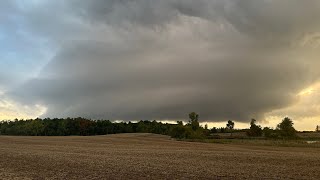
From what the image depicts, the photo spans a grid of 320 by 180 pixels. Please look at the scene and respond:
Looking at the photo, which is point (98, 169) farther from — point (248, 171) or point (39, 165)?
point (248, 171)

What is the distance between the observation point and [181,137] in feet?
517

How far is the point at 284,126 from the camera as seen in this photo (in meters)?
144

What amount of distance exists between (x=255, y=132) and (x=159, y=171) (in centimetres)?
16047

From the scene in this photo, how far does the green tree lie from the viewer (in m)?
142

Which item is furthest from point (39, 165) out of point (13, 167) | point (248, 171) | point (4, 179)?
point (248, 171)

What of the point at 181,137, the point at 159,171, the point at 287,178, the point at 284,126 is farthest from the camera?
the point at 181,137

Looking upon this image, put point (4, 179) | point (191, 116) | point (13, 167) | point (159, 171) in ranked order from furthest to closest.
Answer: point (191, 116), point (13, 167), point (159, 171), point (4, 179)

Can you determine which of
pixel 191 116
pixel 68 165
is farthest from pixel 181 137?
pixel 68 165

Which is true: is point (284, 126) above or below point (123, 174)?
above

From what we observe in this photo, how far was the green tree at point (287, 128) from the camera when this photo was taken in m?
142

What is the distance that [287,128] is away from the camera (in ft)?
468

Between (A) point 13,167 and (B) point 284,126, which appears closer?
(A) point 13,167

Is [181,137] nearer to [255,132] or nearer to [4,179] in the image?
[255,132]

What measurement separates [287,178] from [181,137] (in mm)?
128302
